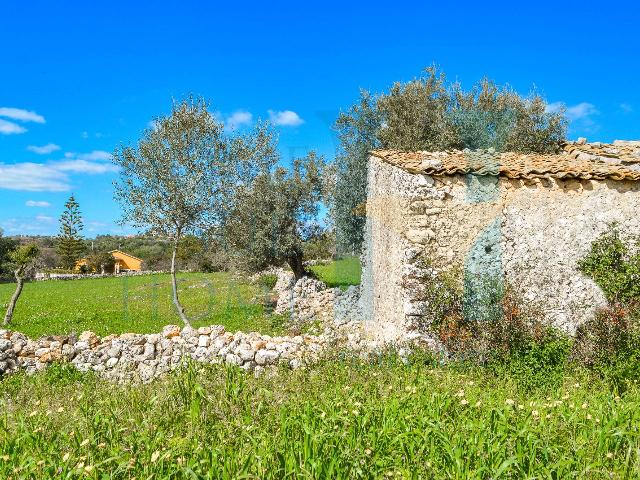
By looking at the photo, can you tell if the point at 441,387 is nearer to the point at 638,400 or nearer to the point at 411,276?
the point at 638,400

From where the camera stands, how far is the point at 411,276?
10352 millimetres

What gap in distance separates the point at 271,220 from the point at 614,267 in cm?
1221

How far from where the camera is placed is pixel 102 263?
53.5 meters

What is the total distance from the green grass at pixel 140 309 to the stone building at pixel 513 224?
22.1 feet

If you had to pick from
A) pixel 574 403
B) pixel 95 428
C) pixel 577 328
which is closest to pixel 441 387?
pixel 574 403

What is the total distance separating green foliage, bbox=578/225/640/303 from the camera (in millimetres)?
10539

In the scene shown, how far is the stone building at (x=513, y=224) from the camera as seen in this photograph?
10414 millimetres

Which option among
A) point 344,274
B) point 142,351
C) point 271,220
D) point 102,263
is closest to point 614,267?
point 142,351

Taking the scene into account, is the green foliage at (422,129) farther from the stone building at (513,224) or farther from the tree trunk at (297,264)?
the stone building at (513,224)

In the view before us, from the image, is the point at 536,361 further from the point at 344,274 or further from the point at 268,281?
the point at 268,281

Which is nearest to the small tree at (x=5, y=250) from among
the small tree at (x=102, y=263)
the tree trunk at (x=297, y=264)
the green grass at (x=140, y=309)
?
the small tree at (x=102, y=263)

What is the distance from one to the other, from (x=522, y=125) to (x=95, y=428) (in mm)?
20167

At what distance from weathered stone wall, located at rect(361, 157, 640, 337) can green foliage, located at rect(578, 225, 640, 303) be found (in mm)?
152

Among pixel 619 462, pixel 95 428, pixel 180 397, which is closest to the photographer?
pixel 619 462
